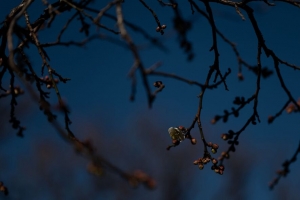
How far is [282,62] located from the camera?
6.85 ft

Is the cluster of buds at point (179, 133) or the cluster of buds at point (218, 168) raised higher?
the cluster of buds at point (179, 133)

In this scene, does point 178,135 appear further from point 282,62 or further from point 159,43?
point 159,43

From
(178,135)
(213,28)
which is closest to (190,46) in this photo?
(213,28)

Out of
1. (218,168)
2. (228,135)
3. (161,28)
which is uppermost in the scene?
(161,28)

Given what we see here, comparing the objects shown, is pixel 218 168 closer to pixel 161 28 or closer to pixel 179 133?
pixel 179 133

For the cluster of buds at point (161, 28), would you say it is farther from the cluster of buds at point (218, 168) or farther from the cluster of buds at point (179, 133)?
the cluster of buds at point (218, 168)

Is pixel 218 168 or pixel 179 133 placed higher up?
pixel 179 133

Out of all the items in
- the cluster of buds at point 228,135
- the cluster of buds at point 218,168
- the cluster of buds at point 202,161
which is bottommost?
the cluster of buds at point 218,168

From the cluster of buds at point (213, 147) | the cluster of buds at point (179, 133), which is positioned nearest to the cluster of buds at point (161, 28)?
the cluster of buds at point (179, 133)

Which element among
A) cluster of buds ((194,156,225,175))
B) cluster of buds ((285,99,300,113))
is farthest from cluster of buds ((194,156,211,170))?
cluster of buds ((285,99,300,113))

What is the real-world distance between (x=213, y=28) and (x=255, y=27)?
0.69 ft

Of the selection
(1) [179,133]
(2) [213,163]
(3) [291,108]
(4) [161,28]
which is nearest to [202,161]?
(2) [213,163]

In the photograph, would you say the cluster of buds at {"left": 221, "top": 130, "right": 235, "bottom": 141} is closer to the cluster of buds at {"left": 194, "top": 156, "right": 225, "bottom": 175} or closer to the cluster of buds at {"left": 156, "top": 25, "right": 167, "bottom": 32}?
the cluster of buds at {"left": 194, "top": 156, "right": 225, "bottom": 175}

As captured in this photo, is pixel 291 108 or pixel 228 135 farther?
pixel 228 135
